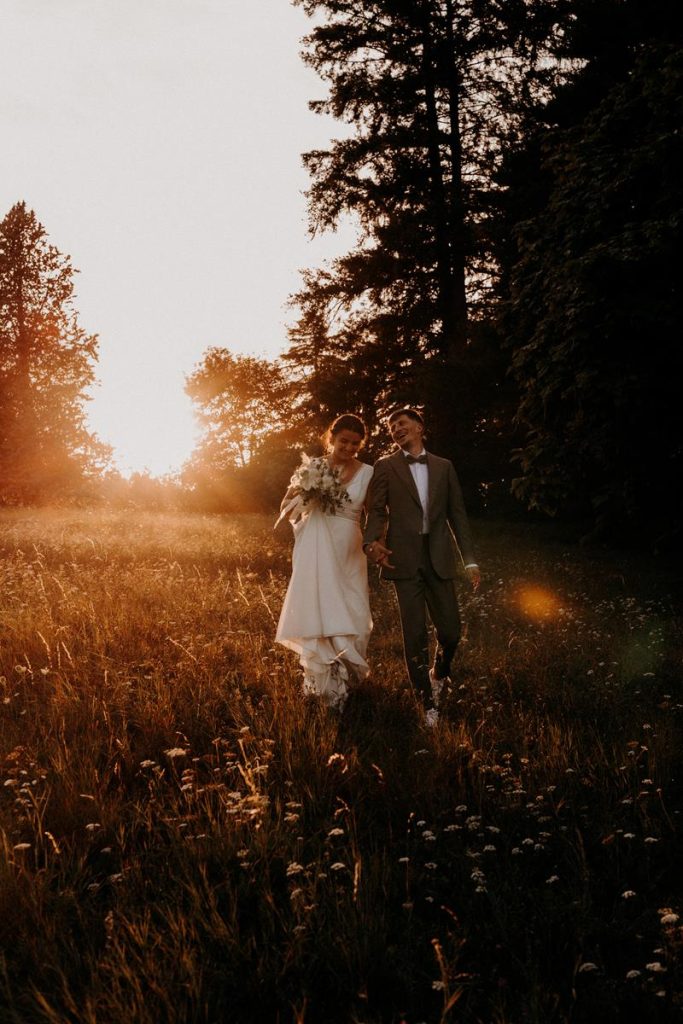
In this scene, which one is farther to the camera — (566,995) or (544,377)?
(544,377)

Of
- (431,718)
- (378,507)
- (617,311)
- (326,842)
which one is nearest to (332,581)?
(378,507)

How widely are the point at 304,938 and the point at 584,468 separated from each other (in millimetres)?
10268

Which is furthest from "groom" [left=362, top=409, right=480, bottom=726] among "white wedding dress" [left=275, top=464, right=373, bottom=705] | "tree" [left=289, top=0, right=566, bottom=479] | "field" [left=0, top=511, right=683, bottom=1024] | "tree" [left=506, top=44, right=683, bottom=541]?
"tree" [left=289, top=0, right=566, bottom=479]

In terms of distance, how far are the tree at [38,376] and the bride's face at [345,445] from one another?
27.3 metres

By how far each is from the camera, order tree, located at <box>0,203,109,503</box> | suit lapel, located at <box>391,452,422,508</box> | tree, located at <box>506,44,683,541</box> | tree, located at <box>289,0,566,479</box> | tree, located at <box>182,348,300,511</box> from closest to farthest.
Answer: suit lapel, located at <box>391,452,422,508</box>
tree, located at <box>506,44,683,541</box>
tree, located at <box>289,0,566,479</box>
tree, located at <box>0,203,109,503</box>
tree, located at <box>182,348,300,511</box>

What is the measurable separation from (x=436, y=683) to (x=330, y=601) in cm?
116

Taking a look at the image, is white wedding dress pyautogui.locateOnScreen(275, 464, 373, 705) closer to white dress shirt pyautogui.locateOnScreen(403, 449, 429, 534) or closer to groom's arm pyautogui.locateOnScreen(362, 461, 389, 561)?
groom's arm pyautogui.locateOnScreen(362, 461, 389, 561)

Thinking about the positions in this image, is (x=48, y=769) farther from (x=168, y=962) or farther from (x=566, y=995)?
(x=566, y=995)

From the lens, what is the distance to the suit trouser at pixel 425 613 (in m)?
6.24

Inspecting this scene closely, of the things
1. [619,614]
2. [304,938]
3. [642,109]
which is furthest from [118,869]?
[642,109]

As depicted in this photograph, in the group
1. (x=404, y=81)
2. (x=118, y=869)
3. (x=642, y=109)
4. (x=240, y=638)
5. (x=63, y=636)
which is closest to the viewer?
(x=118, y=869)

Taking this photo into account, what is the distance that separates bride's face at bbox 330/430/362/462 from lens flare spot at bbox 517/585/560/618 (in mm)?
4694

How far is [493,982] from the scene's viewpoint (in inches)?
99.5

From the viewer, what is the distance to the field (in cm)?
249
